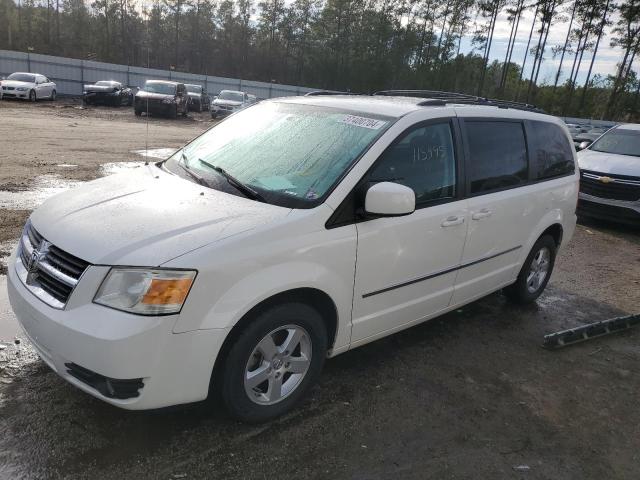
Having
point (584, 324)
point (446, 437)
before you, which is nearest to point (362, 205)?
point (446, 437)

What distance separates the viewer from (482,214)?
4027 millimetres

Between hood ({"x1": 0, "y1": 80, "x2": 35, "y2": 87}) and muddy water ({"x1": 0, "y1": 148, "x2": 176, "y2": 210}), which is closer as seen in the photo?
muddy water ({"x1": 0, "y1": 148, "x2": 176, "y2": 210})

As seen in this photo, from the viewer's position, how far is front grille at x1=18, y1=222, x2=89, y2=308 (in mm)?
2590

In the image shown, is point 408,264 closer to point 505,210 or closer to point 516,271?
point 505,210

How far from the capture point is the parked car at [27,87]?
2570cm

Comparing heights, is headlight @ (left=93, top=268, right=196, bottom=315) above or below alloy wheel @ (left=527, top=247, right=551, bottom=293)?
above

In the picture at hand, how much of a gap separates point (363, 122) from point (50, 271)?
2094 mm

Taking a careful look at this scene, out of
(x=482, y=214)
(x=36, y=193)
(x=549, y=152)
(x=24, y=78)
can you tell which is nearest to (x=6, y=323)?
(x=482, y=214)

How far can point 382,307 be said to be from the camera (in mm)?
3494

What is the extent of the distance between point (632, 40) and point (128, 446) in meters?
63.3

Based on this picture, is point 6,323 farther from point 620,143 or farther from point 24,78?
point 24,78

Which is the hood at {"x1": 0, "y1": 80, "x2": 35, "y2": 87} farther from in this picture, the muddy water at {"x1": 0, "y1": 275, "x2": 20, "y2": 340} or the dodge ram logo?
the dodge ram logo

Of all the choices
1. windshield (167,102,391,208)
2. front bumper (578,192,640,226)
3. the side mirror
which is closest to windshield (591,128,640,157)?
front bumper (578,192,640,226)

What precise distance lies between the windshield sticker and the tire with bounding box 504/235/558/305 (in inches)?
93.6
